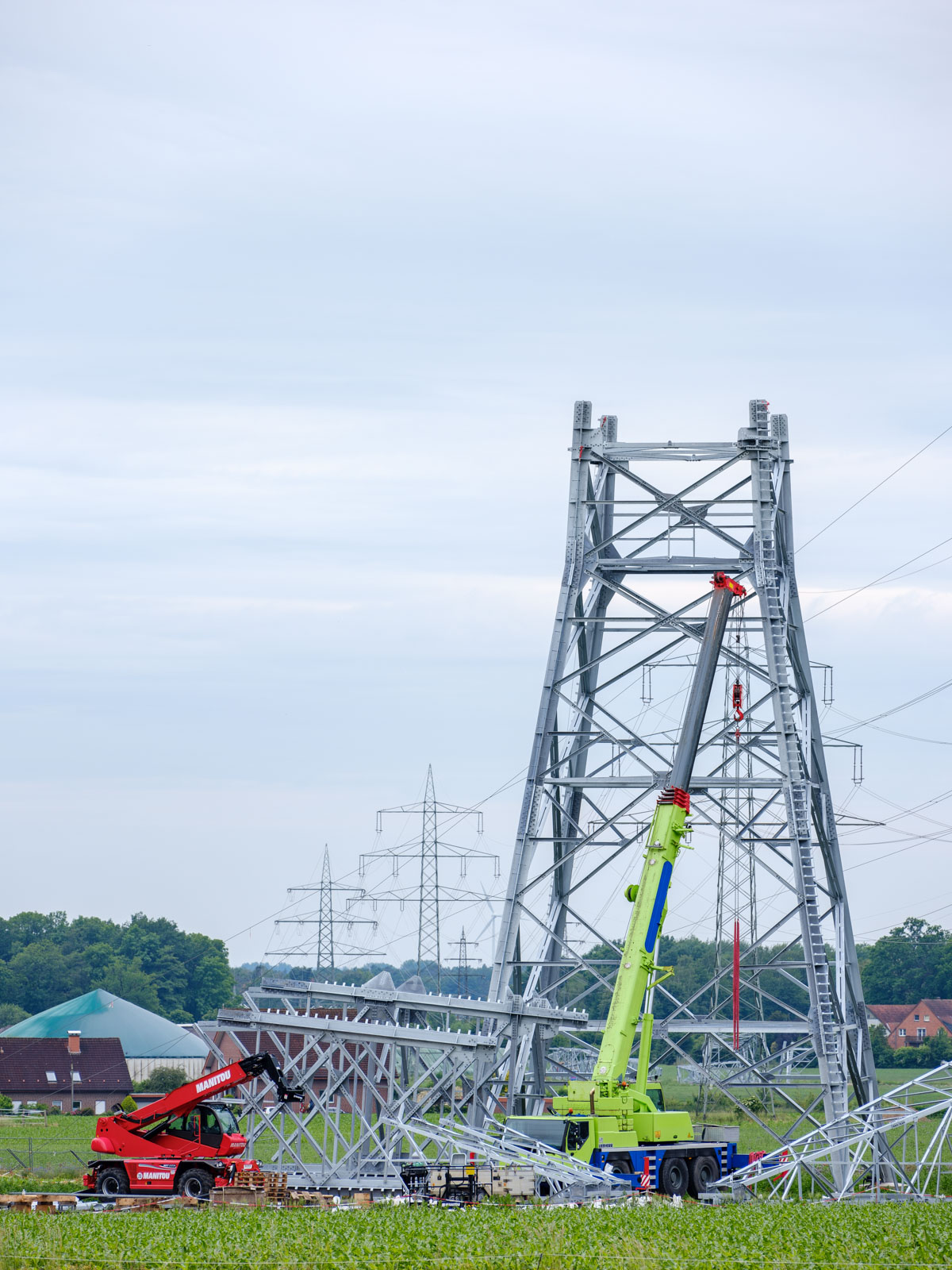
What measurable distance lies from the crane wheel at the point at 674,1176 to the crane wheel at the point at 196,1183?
8.90 meters

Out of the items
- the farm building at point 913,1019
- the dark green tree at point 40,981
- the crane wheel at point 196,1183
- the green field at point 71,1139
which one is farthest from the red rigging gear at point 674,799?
the dark green tree at point 40,981

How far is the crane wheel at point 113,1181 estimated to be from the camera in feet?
108

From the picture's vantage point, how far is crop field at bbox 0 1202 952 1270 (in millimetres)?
20094

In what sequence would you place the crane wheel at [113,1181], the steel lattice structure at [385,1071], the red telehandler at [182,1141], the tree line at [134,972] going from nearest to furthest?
the steel lattice structure at [385,1071]
the red telehandler at [182,1141]
the crane wheel at [113,1181]
the tree line at [134,972]

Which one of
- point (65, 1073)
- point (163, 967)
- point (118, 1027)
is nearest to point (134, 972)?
point (163, 967)

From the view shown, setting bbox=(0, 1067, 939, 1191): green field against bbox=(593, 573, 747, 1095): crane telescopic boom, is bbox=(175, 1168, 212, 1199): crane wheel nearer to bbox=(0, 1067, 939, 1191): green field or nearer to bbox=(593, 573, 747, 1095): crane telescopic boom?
bbox=(0, 1067, 939, 1191): green field

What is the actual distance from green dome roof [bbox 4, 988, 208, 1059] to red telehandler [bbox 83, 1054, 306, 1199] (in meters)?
71.1

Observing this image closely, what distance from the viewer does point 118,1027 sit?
4139 inches

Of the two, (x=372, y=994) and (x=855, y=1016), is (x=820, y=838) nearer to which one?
(x=855, y=1016)

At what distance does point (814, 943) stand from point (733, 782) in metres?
3.71

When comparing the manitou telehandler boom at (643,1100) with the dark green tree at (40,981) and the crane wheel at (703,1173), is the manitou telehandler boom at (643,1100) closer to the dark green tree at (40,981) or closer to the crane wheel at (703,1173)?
the crane wheel at (703,1173)

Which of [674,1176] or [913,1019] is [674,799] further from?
[913,1019]

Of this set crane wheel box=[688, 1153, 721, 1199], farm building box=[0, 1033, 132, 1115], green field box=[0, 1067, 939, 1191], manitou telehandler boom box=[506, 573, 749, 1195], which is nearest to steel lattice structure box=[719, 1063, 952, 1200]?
crane wheel box=[688, 1153, 721, 1199]

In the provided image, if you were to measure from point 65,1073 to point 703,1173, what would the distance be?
64750mm
